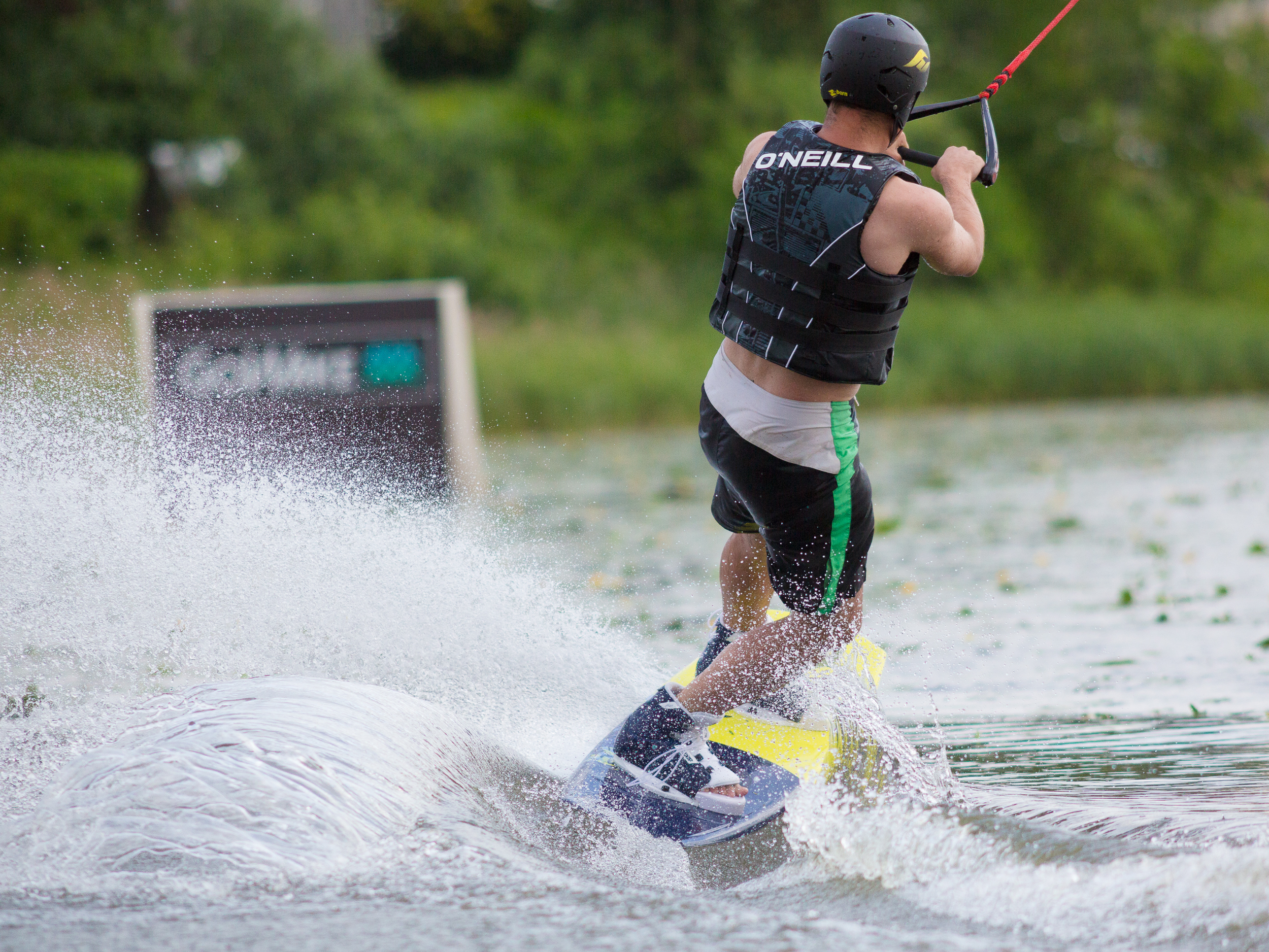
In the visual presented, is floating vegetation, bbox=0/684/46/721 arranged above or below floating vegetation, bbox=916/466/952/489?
below

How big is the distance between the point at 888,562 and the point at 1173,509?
2.70 meters

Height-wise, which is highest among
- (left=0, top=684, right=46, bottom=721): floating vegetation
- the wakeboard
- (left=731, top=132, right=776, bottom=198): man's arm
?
(left=731, top=132, right=776, bottom=198): man's arm

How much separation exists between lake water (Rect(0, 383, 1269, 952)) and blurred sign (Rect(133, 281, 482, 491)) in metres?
1.69

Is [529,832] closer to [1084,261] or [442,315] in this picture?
[442,315]

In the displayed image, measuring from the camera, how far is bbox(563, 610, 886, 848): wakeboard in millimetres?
3072

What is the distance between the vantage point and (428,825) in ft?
9.14

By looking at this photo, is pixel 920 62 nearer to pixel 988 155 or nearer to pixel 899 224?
pixel 988 155

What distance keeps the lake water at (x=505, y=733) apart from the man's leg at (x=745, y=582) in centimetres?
57

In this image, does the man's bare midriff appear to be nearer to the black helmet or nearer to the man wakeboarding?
the man wakeboarding

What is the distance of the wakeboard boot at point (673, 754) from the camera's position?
3137mm

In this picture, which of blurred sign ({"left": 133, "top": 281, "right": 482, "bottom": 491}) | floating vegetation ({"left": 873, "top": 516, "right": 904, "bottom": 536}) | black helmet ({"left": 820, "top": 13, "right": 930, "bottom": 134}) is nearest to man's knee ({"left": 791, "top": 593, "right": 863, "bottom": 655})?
black helmet ({"left": 820, "top": 13, "right": 930, "bottom": 134})

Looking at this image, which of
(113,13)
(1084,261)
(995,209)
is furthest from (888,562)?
(1084,261)

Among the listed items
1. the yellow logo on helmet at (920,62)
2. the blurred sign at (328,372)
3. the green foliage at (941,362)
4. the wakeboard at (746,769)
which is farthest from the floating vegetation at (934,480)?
the yellow logo on helmet at (920,62)

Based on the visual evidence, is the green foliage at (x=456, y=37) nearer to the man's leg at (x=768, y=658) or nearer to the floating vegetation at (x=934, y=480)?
the floating vegetation at (x=934, y=480)
